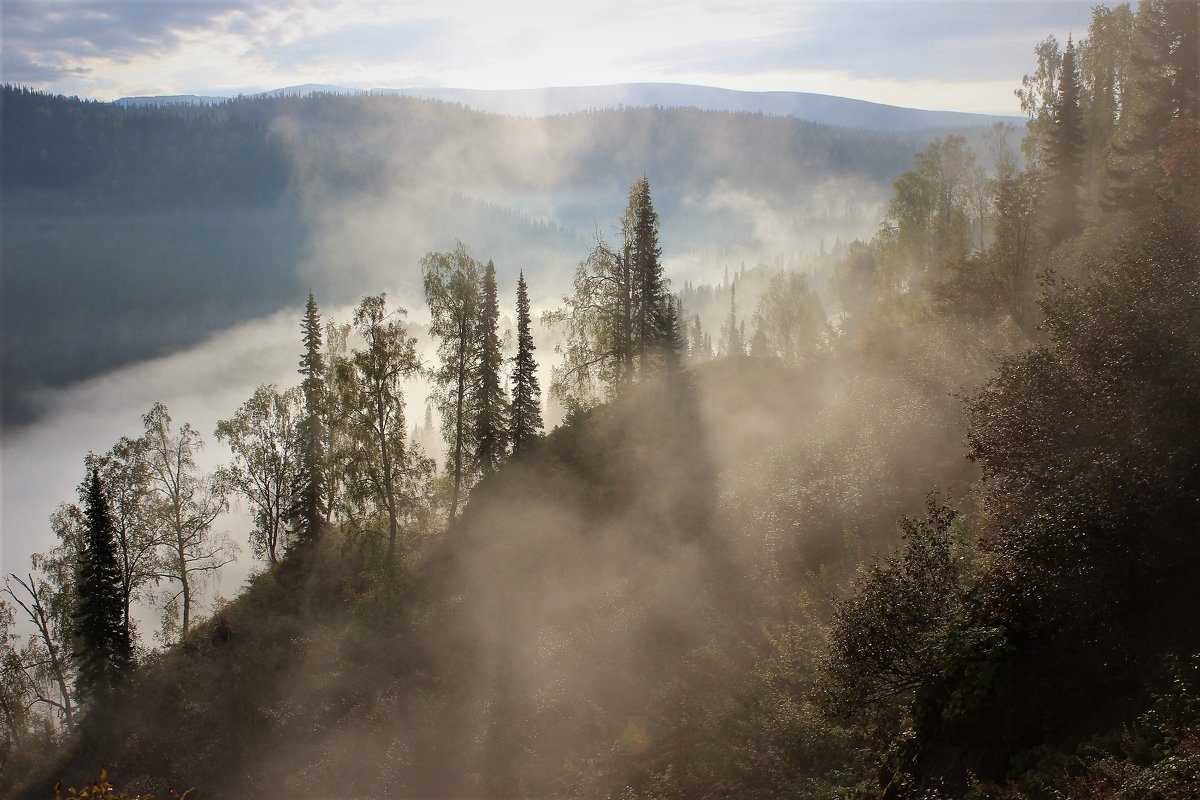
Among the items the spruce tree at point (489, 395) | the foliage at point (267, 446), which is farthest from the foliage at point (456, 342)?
the foliage at point (267, 446)

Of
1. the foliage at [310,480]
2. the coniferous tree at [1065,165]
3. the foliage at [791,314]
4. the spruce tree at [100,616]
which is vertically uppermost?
the coniferous tree at [1065,165]

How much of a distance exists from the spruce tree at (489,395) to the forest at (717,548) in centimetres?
25

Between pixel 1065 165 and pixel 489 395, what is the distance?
3651 centimetres

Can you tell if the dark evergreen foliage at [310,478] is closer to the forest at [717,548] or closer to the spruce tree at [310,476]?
the spruce tree at [310,476]

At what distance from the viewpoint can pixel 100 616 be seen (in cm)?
3634

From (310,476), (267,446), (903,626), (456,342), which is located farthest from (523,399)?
(903,626)

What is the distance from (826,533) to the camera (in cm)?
2591

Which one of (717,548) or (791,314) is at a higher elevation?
(791,314)

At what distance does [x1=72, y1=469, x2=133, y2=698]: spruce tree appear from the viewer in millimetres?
35781

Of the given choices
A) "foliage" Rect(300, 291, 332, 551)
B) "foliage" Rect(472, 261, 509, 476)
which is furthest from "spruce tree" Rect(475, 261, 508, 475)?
"foliage" Rect(300, 291, 332, 551)

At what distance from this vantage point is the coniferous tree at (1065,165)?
3831cm

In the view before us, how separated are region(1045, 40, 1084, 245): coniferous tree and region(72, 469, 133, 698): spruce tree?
53.8 meters

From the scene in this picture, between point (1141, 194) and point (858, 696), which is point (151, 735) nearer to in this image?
point (858, 696)

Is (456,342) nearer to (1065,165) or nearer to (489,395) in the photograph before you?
(489,395)
